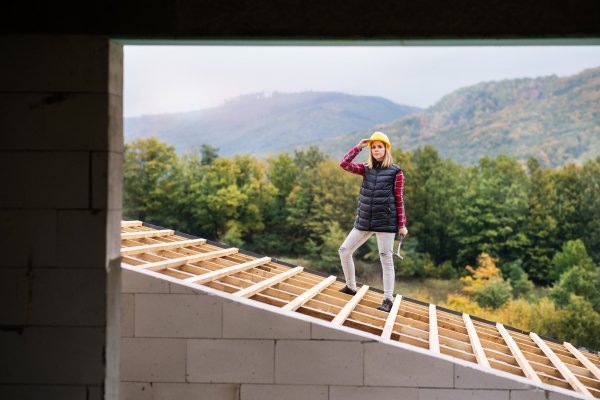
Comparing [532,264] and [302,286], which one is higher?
[302,286]

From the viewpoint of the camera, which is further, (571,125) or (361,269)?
(571,125)

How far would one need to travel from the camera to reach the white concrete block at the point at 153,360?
343cm

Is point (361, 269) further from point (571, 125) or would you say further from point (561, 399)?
point (571, 125)

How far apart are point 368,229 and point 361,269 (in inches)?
1239

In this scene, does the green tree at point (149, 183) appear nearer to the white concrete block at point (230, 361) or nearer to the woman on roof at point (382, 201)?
the woman on roof at point (382, 201)

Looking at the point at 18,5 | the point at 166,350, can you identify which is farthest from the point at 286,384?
the point at 18,5

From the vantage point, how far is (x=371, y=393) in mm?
3303

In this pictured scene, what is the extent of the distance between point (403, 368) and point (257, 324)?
4.00ft

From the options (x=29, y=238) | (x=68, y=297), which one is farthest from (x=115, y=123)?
(x=68, y=297)

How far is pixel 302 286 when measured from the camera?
5.05 metres

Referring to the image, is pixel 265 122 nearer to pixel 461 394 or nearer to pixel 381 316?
pixel 381 316

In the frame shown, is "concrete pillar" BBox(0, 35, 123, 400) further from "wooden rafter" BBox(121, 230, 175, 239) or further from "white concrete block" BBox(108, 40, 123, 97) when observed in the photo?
"wooden rafter" BBox(121, 230, 175, 239)

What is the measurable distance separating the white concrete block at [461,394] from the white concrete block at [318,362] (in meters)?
0.53

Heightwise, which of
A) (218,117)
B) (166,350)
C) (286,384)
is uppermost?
(218,117)
